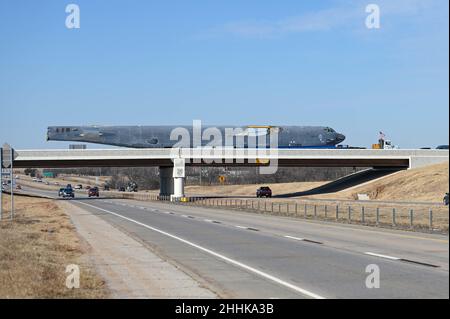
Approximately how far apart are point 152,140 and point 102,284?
84.3 meters

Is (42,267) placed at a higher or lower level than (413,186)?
higher

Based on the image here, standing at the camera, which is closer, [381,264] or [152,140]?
[381,264]

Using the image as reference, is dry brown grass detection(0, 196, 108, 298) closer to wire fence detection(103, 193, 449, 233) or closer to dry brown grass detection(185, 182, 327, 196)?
wire fence detection(103, 193, 449, 233)

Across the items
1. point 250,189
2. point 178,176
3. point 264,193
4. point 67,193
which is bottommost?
point 250,189

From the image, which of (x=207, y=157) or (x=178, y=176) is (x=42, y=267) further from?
(x=178, y=176)

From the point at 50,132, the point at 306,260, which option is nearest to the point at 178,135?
the point at 50,132

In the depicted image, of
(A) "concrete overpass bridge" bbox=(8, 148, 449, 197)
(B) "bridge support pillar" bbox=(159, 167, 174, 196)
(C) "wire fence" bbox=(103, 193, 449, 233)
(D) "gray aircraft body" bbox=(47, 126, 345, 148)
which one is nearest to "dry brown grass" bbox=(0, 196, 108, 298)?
(C) "wire fence" bbox=(103, 193, 449, 233)

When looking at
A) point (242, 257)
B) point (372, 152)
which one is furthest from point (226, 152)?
point (242, 257)

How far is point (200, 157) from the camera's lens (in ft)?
256

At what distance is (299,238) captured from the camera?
81.4ft

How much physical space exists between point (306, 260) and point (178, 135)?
81243 mm

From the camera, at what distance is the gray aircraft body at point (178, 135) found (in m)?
92.8

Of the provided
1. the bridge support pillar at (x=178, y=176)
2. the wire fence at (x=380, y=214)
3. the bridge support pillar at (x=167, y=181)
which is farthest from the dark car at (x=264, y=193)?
the wire fence at (x=380, y=214)
